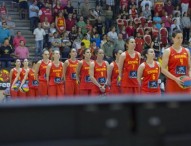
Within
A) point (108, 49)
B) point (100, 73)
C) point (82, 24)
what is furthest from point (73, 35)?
point (100, 73)

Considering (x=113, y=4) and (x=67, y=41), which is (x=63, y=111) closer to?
(x=67, y=41)

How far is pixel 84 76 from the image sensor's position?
601 inches

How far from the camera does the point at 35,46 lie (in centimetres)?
2511

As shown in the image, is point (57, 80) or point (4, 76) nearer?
point (57, 80)

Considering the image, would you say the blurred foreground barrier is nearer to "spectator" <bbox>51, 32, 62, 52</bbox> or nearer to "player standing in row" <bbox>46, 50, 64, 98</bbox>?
"player standing in row" <bbox>46, 50, 64, 98</bbox>

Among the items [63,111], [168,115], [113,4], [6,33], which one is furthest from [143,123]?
[113,4]

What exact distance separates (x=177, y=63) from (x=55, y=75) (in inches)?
240

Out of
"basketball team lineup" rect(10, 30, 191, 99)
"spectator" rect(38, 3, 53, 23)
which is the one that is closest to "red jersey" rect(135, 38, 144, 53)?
"spectator" rect(38, 3, 53, 23)

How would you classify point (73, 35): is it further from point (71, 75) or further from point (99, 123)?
point (99, 123)

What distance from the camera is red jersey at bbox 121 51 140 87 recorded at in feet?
43.3

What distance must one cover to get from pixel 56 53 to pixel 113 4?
1329cm

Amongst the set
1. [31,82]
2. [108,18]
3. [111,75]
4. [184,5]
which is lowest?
[31,82]

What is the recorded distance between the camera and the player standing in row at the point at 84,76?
1509 centimetres

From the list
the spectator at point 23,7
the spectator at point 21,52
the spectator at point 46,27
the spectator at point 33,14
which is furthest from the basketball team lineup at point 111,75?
the spectator at point 23,7
